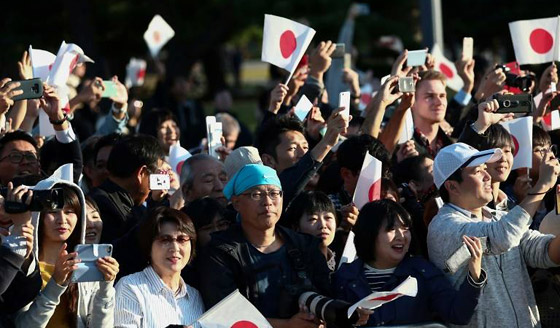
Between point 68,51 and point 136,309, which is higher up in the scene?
point 68,51

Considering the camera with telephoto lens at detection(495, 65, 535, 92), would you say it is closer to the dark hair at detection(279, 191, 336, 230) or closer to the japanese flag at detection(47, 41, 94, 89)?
the dark hair at detection(279, 191, 336, 230)

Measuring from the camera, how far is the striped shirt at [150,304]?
5.80m

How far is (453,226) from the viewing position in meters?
6.12

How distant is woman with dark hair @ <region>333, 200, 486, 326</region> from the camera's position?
5816 mm

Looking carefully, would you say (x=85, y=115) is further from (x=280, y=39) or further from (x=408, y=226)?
(x=408, y=226)

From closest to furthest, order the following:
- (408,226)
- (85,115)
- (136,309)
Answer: (136,309), (408,226), (85,115)

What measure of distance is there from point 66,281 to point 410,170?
2.78 m

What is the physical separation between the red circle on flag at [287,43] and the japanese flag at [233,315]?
10.6ft

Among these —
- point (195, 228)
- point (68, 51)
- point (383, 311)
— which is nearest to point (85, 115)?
point (68, 51)

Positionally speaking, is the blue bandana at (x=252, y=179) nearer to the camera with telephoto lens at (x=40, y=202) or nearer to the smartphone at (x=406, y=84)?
the camera with telephoto lens at (x=40, y=202)

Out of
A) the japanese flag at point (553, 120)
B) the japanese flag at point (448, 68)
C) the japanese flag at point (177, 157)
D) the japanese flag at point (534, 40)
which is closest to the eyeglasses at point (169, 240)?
the japanese flag at point (177, 157)

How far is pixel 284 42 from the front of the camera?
848 centimetres

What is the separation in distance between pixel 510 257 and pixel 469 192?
1.35 ft

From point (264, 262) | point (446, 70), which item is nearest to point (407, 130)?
point (446, 70)
